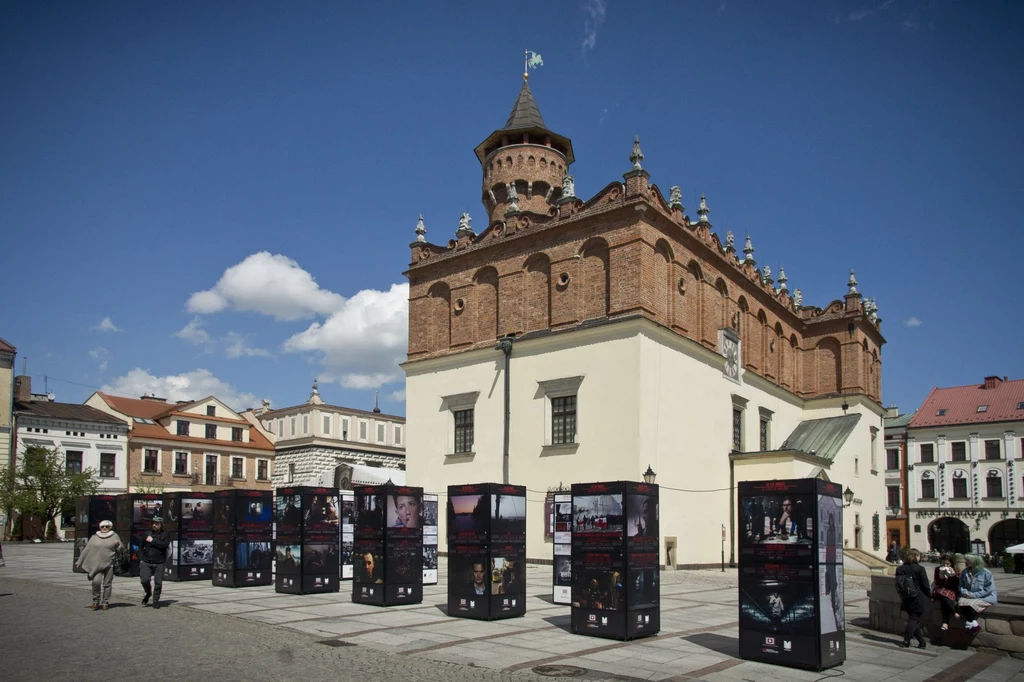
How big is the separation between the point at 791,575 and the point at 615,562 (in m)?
3.00

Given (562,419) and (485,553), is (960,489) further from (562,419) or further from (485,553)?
(485,553)

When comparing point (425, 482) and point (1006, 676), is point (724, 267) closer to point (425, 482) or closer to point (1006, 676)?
point (425, 482)

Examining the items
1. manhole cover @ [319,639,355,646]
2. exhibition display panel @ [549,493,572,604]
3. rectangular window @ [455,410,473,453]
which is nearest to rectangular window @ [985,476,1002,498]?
rectangular window @ [455,410,473,453]

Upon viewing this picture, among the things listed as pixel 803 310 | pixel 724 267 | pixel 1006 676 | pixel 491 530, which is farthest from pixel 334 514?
pixel 803 310

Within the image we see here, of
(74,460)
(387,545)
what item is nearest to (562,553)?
(387,545)

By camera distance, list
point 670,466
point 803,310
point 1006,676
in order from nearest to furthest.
→ point 1006,676, point 670,466, point 803,310

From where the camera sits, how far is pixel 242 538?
2045 centimetres

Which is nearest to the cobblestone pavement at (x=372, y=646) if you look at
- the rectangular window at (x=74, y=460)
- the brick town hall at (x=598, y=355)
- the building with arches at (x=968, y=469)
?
the brick town hall at (x=598, y=355)

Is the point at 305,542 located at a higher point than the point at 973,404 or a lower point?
lower

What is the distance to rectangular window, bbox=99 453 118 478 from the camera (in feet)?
167

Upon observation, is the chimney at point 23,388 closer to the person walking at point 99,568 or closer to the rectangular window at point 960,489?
the person walking at point 99,568

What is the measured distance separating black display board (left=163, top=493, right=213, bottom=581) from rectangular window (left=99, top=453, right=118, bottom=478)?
32.6 metres

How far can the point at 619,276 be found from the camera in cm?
3005

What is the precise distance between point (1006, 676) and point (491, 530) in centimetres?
812
